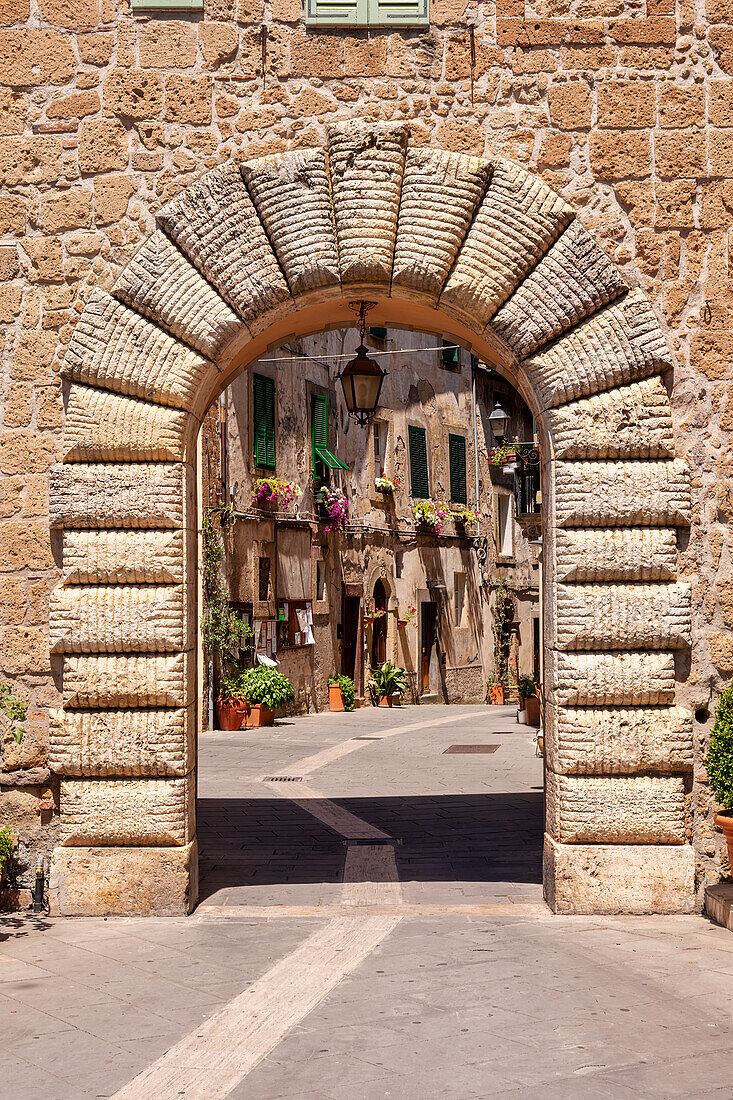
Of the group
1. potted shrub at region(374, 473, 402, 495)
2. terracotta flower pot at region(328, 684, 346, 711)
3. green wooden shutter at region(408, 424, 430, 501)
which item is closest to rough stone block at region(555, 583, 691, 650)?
terracotta flower pot at region(328, 684, 346, 711)

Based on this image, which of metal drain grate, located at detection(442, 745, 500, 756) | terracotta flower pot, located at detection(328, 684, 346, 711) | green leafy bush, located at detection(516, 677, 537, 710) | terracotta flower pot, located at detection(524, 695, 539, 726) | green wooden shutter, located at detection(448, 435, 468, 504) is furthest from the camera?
green wooden shutter, located at detection(448, 435, 468, 504)

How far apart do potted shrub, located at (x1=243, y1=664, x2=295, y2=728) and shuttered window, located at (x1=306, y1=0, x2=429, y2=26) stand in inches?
466

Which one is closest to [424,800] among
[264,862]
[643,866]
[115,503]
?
[264,862]

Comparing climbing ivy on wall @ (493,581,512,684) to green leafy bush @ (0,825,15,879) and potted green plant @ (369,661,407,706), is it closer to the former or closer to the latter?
potted green plant @ (369,661,407,706)

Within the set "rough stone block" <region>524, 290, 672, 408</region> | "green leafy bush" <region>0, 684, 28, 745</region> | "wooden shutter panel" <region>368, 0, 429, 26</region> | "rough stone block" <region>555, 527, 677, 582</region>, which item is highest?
"wooden shutter panel" <region>368, 0, 429, 26</region>

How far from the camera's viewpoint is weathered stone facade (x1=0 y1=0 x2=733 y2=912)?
5.61 metres

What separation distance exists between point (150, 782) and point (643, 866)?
2396mm

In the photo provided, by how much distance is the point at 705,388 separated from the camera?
18.8 feet

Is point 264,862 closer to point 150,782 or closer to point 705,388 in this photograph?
point 150,782

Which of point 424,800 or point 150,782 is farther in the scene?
point 424,800

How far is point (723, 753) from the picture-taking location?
17.7 feet

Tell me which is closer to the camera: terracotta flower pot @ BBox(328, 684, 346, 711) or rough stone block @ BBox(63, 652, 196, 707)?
rough stone block @ BBox(63, 652, 196, 707)

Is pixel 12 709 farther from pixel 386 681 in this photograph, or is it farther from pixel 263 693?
pixel 386 681

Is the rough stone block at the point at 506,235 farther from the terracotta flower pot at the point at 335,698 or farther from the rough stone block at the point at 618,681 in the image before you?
the terracotta flower pot at the point at 335,698
